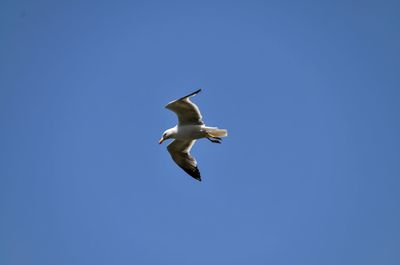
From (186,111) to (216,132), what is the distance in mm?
879

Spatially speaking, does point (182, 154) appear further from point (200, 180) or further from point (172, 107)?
point (172, 107)

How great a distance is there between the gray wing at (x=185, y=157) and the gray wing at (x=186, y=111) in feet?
4.08

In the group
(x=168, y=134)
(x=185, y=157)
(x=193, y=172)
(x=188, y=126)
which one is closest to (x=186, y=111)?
(x=188, y=126)

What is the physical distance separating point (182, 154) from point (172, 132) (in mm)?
1267

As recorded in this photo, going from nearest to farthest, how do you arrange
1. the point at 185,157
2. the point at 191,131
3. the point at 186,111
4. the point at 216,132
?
1. the point at 186,111
2. the point at 191,131
3. the point at 216,132
4. the point at 185,157

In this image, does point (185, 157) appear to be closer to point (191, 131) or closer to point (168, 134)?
point (168, 134)

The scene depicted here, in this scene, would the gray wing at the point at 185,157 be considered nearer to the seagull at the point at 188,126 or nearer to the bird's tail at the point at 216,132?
the seagull at the point at 188,126

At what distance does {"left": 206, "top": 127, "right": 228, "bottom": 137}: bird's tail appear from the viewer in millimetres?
13008

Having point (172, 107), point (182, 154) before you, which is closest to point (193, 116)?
point (172, 107)

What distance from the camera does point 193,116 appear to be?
12.9 meters

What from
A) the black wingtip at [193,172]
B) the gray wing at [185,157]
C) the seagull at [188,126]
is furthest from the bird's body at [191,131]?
the black wingtip at [193,172]

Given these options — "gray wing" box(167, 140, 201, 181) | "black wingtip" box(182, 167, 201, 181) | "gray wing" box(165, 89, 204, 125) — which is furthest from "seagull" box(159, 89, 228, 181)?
"black wingtip" box(182, 167, 201, 181)

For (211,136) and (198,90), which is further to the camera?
(211,136)

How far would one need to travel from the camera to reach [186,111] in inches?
504
